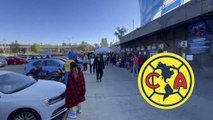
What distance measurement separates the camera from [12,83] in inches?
194

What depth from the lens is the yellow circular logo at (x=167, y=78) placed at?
2.33 metres

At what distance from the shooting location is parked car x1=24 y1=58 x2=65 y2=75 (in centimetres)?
1130

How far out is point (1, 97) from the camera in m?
4.09

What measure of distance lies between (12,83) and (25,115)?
47.7 inches

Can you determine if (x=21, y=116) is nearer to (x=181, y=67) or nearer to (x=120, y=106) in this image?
(x=120, y=106)

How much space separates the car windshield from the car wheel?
0.58m

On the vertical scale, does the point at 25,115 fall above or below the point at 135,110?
above

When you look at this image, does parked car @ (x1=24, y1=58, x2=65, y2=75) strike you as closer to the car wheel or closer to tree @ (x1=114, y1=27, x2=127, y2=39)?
the car wheel

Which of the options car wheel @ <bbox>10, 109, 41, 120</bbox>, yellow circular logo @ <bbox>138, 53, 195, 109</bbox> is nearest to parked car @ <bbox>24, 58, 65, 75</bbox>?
car wheel @ <bbox>10, 109, 41, 120</bbox>

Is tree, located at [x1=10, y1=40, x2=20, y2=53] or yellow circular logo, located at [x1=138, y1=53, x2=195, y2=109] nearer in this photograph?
yellow circular logo, located at [x1=138, y1=53, x2=195, y2=109]

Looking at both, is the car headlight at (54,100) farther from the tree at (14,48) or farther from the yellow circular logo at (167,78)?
the tree at (14,48)

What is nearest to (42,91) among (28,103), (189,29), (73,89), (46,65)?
(28,103)

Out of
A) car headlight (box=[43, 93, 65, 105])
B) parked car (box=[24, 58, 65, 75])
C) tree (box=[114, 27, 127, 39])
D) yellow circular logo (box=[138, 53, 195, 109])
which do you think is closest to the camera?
yellow circular logo (box=[138, 53, 195, 109])

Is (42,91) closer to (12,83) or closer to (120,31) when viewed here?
(12,83)
